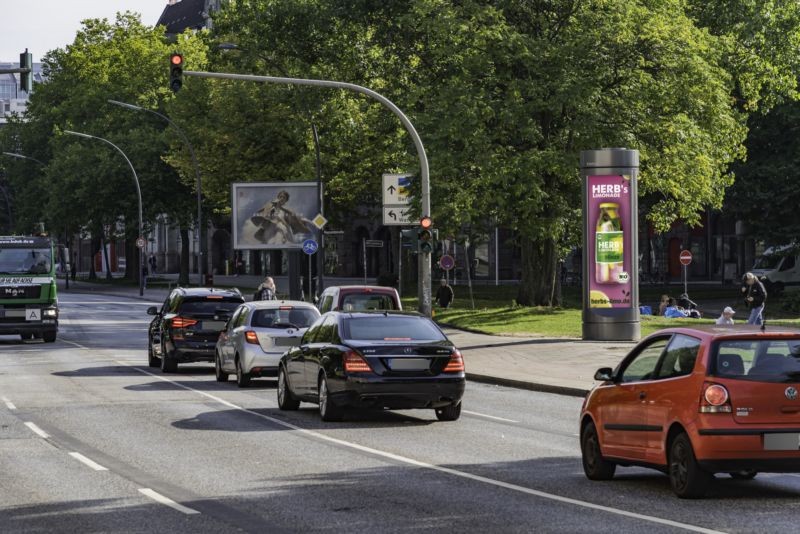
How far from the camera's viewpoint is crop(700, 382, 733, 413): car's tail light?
36.9 ft

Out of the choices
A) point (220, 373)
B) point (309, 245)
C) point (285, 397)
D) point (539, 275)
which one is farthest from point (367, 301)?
point (309, 245)

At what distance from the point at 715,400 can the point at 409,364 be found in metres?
7.45

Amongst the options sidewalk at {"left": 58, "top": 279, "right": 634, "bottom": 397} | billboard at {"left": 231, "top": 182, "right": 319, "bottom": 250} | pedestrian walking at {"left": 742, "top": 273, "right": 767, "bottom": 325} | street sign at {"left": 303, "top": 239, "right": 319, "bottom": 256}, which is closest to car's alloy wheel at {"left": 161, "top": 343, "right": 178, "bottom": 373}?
sidewalk at {"left": 58, "top": 279, "right": 634, "bottom": 397}

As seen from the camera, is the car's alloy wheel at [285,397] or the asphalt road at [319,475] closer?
the asphalt road at [319,475]

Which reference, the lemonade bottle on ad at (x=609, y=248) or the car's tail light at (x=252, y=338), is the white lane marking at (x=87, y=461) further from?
the lemonade bottle on ad at (x=609, y=248)

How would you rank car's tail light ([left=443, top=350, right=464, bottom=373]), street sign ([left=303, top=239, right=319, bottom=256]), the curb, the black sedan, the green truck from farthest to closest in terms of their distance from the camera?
street sign ([left=303, top=239, right=319, bottom=256])
the green truck
the curb
car's tail light ([left=443, top=350, right=464, bottom=373])
the black sedan

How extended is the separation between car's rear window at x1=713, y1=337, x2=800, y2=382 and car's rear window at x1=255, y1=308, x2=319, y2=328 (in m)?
14.5

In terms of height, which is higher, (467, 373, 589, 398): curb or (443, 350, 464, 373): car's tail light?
(443, 350, 464, 373): car's tail light

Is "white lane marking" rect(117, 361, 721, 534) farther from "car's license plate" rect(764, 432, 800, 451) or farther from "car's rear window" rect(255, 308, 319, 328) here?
"car's rear window" rect(255, 308, 319, 328)

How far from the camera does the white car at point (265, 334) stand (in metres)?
25.2

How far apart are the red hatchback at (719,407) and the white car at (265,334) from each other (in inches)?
531

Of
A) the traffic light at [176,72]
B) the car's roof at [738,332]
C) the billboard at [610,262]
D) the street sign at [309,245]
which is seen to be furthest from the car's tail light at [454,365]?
the street sign at [309,245]

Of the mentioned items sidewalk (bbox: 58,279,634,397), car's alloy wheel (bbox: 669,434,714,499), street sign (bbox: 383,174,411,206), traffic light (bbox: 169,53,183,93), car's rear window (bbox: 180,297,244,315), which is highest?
traffic light (bbox: 169,53,183,93)

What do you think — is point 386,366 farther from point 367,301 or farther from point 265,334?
point 367,301
